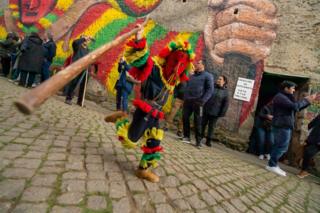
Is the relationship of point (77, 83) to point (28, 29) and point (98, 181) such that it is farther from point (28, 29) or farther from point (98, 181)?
point (28, 29)

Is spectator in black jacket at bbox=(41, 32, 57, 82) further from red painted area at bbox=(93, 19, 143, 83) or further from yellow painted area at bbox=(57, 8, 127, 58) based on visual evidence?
yellow painted area at bbox=(57, 8, 127, 58)

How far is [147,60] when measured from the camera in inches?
88.3

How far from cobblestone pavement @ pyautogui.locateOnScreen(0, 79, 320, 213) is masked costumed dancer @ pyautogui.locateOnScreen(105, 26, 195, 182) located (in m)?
0.29

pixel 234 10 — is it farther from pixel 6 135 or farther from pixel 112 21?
pixel 6 135

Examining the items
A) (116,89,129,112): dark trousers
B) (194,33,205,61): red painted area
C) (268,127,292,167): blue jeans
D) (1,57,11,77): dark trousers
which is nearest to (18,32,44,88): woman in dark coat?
(1,57,11,77): dark trousers

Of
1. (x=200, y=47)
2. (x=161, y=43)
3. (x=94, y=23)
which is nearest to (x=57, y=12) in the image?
(x=94, y=23)

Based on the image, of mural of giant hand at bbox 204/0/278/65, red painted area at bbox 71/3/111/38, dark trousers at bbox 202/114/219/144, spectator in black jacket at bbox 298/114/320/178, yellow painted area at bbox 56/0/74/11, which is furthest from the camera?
yellow painted area at bbox 56/0/74/11

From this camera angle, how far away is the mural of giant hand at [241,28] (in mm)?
6926

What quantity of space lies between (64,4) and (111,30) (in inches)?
115

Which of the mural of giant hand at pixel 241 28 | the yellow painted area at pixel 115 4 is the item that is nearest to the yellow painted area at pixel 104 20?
the yellow painted area at pixel 115 4

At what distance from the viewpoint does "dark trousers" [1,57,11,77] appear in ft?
28.0

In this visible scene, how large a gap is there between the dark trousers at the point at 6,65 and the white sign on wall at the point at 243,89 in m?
8.44

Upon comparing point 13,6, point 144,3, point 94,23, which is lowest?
point 94,23

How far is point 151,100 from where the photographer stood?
7.88ft
